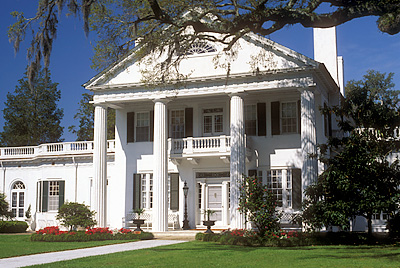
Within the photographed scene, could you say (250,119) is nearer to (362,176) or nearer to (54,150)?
(362,176)

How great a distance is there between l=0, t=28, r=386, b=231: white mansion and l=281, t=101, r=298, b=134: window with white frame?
50 mm

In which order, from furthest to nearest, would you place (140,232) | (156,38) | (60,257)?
(140,232)
(156,38)
(60,257)

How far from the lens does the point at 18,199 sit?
34062mm

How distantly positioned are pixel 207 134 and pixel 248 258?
47.1 feet

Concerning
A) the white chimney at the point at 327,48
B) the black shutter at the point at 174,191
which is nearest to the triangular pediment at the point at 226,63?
the black shutter at the point at 174,191

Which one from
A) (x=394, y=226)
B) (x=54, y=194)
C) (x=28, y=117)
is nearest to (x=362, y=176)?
(x=394, y=226)

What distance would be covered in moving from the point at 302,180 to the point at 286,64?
17.9 ft

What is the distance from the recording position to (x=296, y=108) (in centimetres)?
2686

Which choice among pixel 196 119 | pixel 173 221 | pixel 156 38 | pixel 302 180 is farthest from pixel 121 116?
pixel 156 38

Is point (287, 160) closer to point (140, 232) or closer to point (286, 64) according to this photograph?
point (286, 64)

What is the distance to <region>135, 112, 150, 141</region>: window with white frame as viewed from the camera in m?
29.5

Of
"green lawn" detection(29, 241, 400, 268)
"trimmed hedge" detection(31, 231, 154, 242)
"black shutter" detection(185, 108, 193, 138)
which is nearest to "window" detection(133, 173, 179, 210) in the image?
"black shutter" detection(185, 108, 193, 138)

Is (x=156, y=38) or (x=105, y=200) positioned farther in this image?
(x=105, y=200)

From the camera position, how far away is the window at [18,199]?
3388 cm
